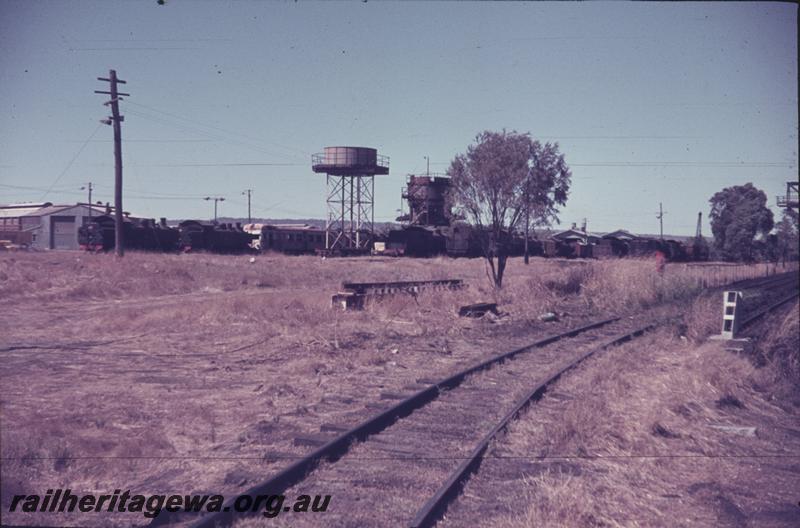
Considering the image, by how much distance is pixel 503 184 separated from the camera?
23.6m

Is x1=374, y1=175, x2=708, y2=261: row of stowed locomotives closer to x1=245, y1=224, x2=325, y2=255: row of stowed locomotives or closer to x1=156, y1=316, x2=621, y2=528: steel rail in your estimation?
x1=245, y1=224, x2=325, y2=255: row of stowed locomotives

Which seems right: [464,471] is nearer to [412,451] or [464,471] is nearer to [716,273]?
[412,451]

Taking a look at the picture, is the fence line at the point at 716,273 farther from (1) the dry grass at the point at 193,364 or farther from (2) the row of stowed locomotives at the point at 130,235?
(2) the row of stowed locomotives at the point at 130,235

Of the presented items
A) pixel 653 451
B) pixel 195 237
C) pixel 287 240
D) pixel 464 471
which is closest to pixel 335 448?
pixel 464 471

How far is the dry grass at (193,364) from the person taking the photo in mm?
6270

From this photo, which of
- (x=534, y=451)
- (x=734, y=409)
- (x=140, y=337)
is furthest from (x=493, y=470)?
(x=140, y=337)

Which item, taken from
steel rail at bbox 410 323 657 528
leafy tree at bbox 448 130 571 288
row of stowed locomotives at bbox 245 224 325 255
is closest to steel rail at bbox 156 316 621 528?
steel rail at bbox 410 323 657 528

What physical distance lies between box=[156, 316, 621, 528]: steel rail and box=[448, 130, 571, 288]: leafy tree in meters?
12.9

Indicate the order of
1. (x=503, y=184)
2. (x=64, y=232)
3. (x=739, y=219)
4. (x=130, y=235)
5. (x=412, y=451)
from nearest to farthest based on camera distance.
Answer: (x=412, y=451), (x=503, y=184), (x=739, y=219), (x=130, y=235), (x=64, y=232)

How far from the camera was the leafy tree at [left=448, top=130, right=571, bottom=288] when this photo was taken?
2353 centimetres

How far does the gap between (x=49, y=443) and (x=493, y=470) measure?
14.1ft

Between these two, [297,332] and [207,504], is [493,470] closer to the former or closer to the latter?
[207,504]

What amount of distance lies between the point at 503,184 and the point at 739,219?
2943cm

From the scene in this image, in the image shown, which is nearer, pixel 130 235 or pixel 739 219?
pixel 739 219
